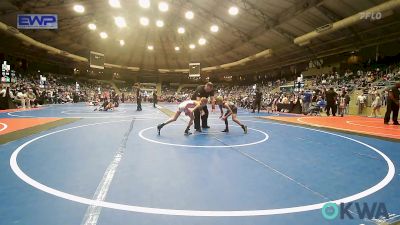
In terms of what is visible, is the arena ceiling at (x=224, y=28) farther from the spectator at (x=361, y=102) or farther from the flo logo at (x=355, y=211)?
the flo logo at (x=355, y=211)

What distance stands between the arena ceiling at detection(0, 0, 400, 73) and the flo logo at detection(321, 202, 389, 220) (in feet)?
53.7

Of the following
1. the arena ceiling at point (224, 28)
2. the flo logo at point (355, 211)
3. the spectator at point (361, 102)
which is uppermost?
the arena ceiling at point (224, 28)

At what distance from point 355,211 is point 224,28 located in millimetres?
28111

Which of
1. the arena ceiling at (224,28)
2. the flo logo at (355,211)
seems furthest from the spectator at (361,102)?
the flo logo at (355,211)

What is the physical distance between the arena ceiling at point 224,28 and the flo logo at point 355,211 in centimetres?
1638

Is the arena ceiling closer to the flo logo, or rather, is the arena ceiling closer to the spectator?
the spectator

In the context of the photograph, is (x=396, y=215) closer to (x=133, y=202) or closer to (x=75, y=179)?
(x=133, y=202)

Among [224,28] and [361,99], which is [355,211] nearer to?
[361,99]

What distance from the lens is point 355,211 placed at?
281 centimetres

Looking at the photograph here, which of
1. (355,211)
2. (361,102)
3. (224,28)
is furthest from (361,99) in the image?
(355,211)

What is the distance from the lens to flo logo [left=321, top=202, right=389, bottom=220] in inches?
107

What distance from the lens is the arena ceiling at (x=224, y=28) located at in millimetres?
20172

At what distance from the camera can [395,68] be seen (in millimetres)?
20625

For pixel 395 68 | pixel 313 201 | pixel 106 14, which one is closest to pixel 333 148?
pixel 313 201
